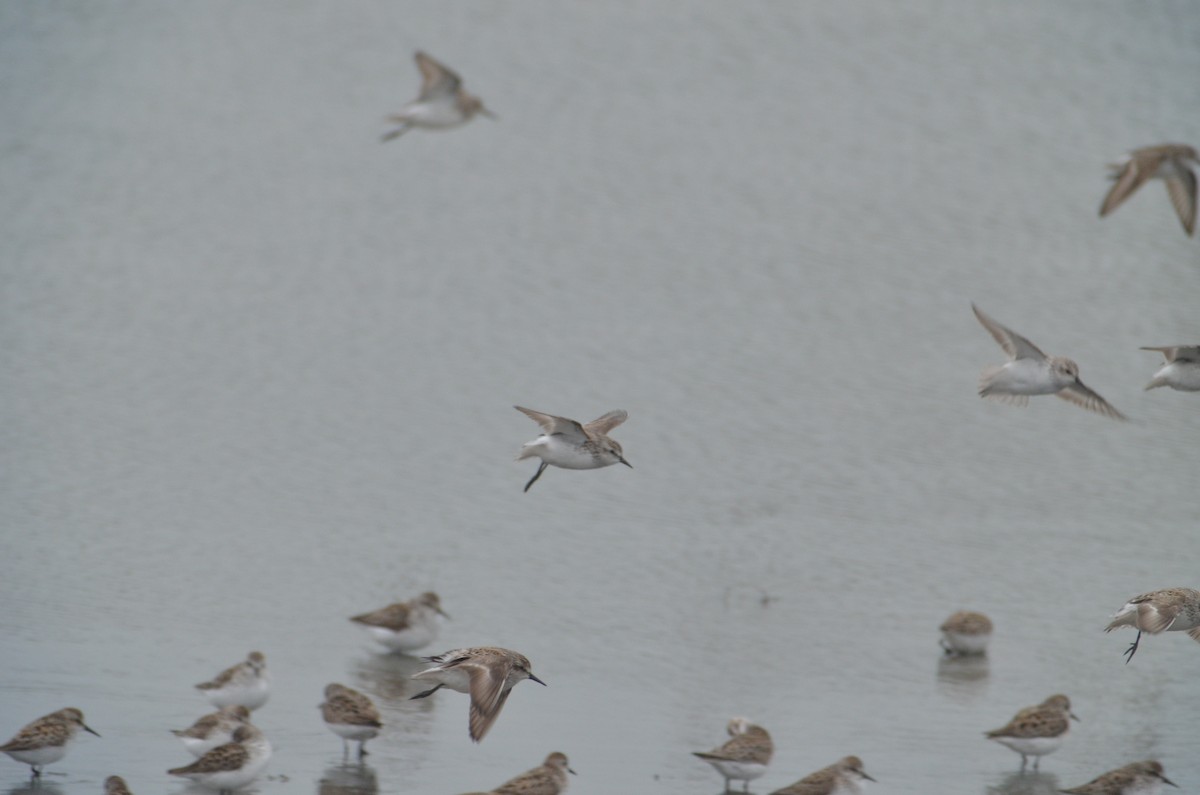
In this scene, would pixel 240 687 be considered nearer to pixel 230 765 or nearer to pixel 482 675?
pixel 230 765

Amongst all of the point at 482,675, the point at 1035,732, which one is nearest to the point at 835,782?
the point at 1035,732

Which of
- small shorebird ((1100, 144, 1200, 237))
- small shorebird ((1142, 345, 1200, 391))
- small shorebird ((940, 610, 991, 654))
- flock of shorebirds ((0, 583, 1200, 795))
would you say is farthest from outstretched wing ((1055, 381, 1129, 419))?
small shorebird ((940, 610, 991, 654))

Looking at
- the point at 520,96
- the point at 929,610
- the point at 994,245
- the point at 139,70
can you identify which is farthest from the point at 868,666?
the point at 139,70

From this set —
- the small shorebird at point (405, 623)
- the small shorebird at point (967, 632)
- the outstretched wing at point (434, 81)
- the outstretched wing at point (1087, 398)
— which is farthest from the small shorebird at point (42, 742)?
the outstretched wing at point (434, 81)

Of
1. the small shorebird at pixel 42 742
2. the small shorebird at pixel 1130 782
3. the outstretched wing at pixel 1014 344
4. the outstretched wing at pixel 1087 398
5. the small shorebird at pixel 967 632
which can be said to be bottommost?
the small shorebird at pixel 1130 782

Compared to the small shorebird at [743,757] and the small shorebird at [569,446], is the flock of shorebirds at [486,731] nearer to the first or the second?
the small shorebird at [743,757]
